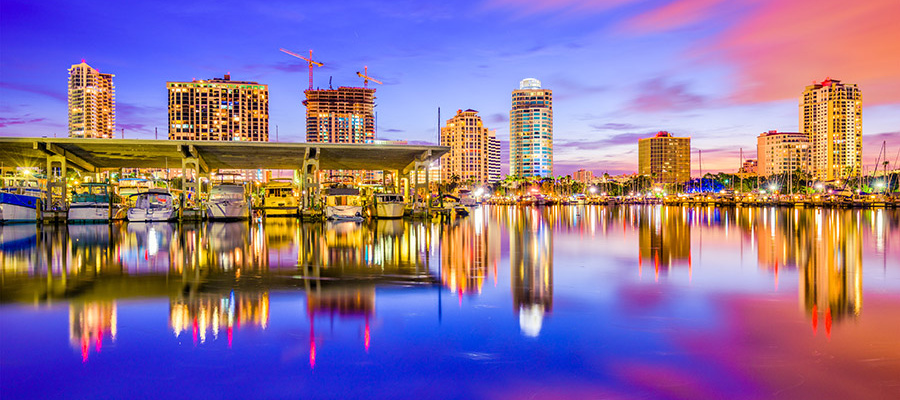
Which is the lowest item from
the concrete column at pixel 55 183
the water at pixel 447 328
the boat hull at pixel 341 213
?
the water at pixel 447 328

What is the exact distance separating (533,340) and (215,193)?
3791cm

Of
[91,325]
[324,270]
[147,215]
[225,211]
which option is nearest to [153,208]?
[147,215]

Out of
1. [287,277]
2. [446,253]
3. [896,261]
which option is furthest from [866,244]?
[287,277]

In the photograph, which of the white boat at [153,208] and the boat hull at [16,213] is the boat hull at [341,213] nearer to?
the white boat at [153,208]

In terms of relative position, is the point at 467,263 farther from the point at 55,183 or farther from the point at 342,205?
the point at 55,183

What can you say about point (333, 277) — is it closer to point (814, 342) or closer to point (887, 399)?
point (814, 342)

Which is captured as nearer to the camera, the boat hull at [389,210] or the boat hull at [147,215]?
the boat hull at [147,215]

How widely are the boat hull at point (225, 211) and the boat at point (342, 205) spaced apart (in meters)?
6.32

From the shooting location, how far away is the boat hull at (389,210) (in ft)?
143

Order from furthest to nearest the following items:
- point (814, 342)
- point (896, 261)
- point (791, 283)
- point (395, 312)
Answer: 1. point (896, 261)
2. point (791, 283)
3. point (395, 312)
4. point (814, 342)

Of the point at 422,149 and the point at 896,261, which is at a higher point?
the point at 422,149

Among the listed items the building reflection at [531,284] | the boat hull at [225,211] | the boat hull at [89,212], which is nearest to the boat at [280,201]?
the boat hull at [225,211]

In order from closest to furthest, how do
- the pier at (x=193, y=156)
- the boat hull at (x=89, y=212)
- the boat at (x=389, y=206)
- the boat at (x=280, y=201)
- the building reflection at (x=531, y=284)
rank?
the building reflection at (x=531, y=284) < the boat hull at (x=89, y=212) < the pier at (x=193, y=156) < the boat at (x=389, y=206) < the boat at (x=280, y=201)

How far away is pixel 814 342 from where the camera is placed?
292 inches
